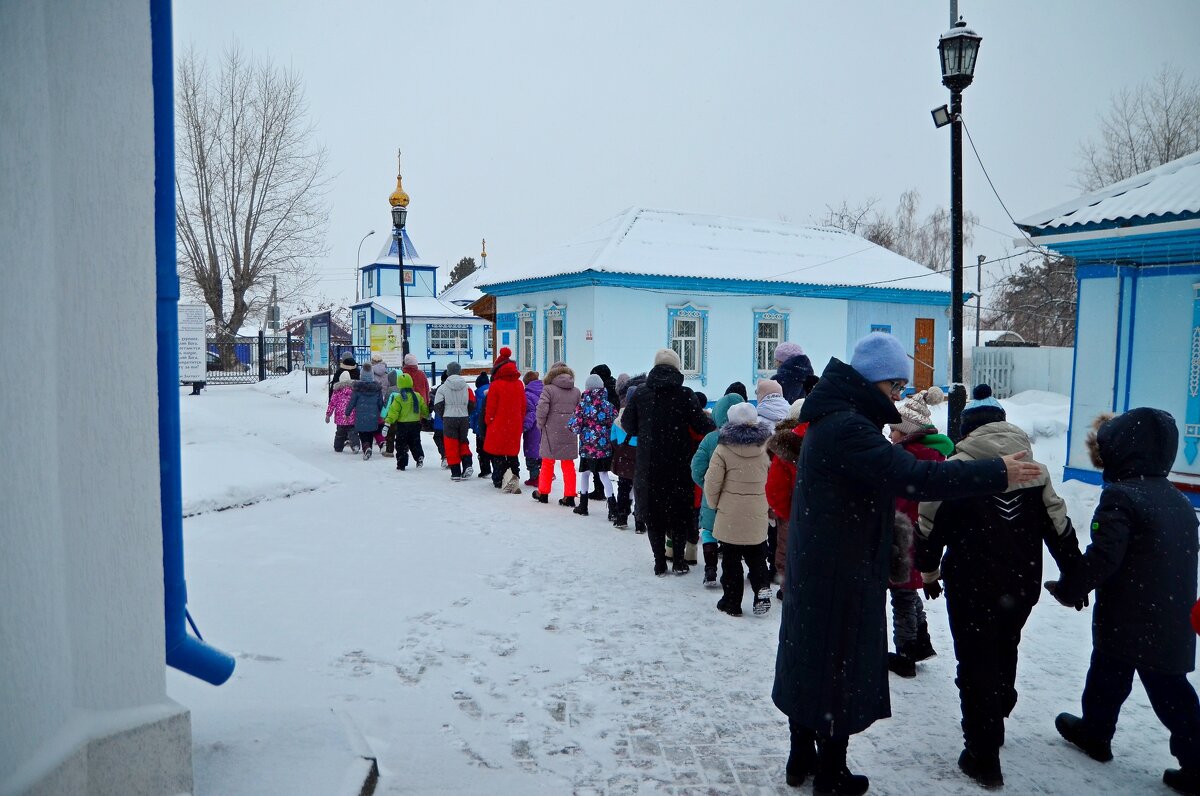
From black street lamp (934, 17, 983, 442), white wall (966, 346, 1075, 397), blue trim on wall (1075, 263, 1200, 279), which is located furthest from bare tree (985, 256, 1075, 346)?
black street lamp (934, 17, 983, 442)

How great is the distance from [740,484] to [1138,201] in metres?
6.37

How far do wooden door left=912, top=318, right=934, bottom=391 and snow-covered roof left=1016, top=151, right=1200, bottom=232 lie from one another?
13.1 m

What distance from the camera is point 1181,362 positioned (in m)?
9.59

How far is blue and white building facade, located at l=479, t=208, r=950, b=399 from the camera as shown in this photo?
20.0m

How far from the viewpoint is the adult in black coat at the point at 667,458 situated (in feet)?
22.5

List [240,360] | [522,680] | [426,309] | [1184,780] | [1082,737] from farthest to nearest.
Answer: [240,360], [426,309], [522,680], [1082,737], [1184,780]

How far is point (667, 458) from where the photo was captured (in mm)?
6852

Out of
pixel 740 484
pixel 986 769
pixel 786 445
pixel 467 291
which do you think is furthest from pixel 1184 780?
pixel 467 291

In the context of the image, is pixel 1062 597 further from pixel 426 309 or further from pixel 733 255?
pixel 426 309

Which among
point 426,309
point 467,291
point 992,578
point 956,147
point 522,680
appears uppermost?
point 467,291

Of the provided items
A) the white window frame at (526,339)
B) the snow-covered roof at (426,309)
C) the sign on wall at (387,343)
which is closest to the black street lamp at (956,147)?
the white window frame at (526,339)

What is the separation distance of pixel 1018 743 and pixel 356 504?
25.0ft

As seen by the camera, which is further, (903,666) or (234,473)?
(234,473)

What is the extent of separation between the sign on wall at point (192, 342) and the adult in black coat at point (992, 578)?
816 inches
